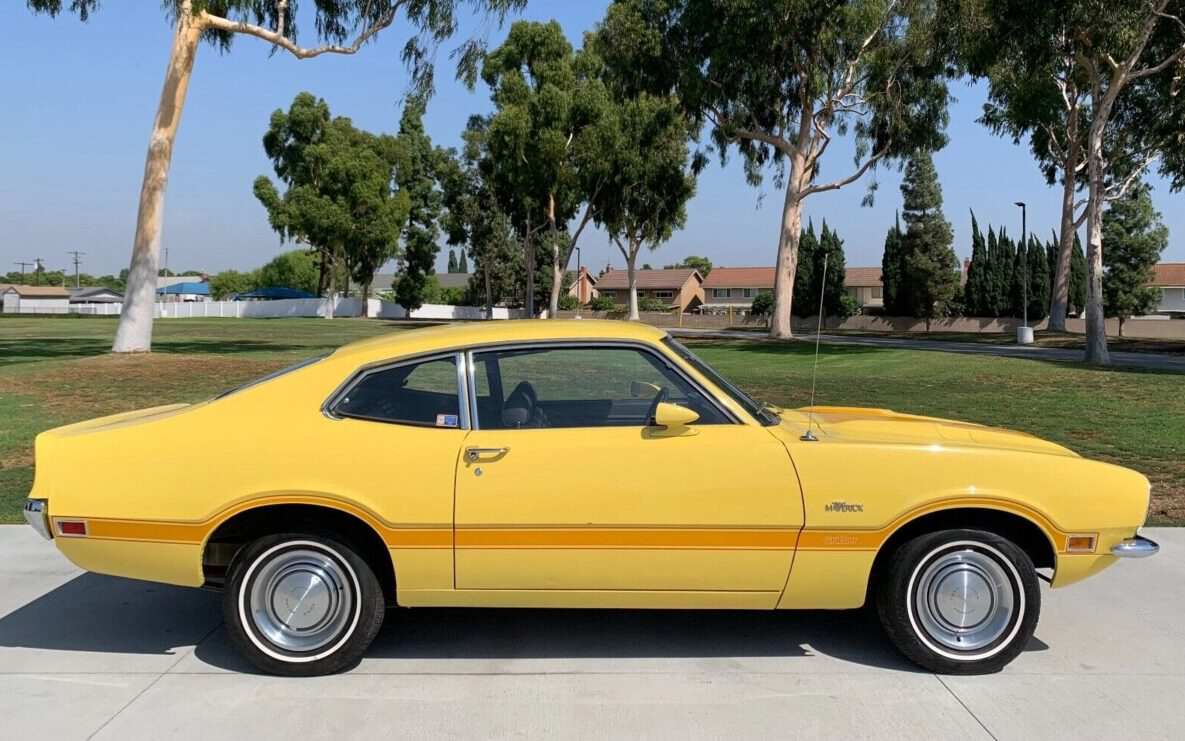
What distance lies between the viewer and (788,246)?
33.4 metres

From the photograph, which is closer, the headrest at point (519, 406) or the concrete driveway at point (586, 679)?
the concrete driveway at point (586, 679)

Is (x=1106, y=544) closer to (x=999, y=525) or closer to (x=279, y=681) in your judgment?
(x=999, y=525)

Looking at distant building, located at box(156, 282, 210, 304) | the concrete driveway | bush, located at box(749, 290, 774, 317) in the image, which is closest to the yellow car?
the concrete driveway

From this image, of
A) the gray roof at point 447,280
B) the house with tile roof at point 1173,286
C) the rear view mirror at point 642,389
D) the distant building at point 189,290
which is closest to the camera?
the rear view mirror at point 642,389

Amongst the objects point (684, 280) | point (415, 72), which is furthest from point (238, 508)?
point (684, 280)

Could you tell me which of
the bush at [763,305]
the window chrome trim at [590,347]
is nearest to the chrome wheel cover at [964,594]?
the window chrome trim at [590,347]

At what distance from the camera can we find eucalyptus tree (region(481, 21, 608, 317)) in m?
39.5

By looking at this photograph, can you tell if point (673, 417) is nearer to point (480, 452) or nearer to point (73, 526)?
point (480, 452)

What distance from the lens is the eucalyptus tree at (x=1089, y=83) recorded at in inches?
813

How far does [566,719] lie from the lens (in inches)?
137

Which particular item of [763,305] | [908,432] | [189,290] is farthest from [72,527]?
[189,290]

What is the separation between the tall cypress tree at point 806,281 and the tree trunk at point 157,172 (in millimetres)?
42417

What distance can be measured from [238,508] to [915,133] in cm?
3086

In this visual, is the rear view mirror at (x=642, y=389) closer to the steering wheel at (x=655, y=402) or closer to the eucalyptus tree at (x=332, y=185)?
the steering wheel at (x=655, y=402)
